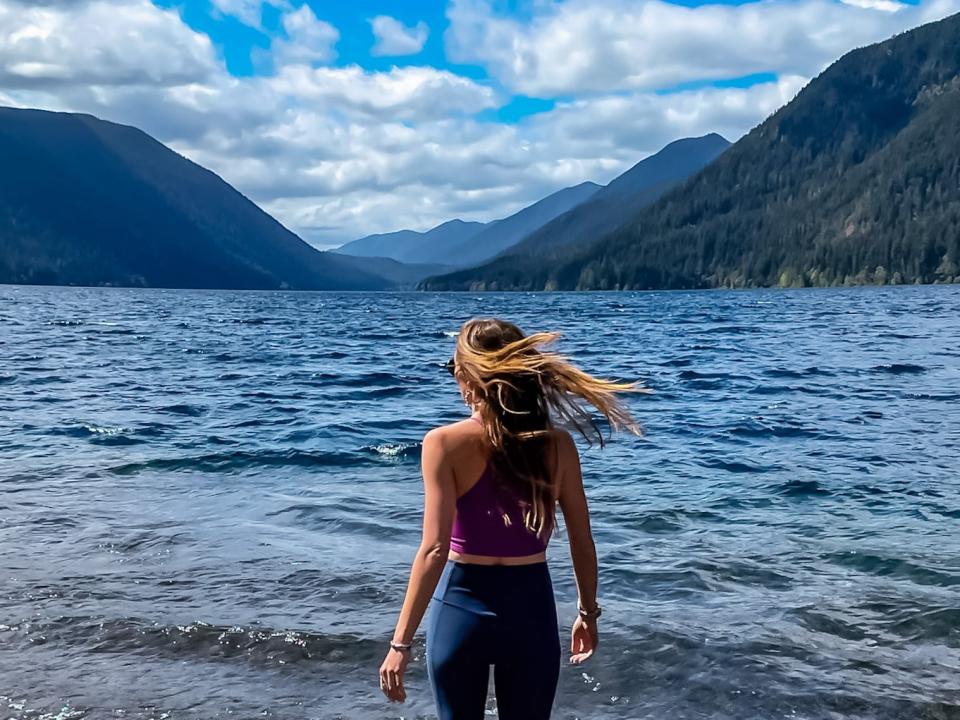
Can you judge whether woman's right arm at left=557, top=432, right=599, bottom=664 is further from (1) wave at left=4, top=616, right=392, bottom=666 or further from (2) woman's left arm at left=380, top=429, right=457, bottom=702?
(1) wave at left=4, top=616, right=392, bottom=666

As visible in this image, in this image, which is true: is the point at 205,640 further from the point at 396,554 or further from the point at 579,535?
the point at 579,535

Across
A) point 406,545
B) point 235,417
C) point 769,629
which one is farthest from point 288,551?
point 235,417

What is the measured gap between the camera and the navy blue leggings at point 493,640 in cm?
459

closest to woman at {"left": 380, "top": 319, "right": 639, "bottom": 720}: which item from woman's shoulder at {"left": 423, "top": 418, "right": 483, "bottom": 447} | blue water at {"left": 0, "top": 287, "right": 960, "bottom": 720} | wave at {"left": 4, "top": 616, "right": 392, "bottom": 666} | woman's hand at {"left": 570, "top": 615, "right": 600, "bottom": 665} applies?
woman's shoulder at {"left": 423, "top": 418, "right": 483, "bottom": 447}

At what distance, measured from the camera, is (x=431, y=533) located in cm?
452

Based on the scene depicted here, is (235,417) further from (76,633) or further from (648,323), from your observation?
(648,323)

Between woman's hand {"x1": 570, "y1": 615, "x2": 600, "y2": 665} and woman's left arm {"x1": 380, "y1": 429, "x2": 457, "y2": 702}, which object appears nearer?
woman's left arm {"x1": 380, "y1": 429, "x2": 457, "y2": 702}

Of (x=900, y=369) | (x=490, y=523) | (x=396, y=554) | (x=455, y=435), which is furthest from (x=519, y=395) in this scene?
(x=900, y=369)

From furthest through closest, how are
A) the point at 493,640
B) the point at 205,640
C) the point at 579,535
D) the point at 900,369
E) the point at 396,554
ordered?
the point at 900,369, the point at 396,554, the point at 205,640, the point at 579,535, the point at 493,640

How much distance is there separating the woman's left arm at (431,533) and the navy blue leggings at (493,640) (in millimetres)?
127

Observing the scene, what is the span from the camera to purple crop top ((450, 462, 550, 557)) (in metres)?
4.54

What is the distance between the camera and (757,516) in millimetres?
13555

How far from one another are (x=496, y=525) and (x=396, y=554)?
7303mm

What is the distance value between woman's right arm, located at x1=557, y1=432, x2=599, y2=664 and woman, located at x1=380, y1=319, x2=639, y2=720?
0.01 metres
